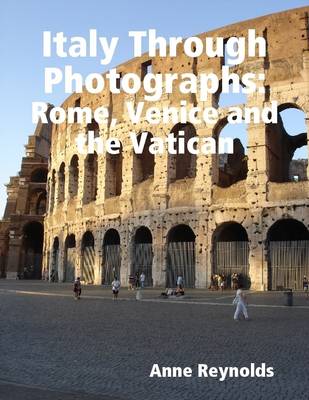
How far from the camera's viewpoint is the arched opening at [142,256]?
22828 mm

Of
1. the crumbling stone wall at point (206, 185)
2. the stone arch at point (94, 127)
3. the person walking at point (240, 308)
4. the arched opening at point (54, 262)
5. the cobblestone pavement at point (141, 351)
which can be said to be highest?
the stone arch at point (94, 127)

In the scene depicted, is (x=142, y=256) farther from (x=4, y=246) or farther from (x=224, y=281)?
(x=4, y=246)

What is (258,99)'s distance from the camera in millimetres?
20453

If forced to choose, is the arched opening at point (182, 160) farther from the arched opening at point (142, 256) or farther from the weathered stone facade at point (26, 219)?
the weathered stone facade at point (26, 219)

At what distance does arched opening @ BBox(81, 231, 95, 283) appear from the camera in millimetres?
26489

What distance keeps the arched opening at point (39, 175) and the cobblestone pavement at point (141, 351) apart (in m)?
31.8

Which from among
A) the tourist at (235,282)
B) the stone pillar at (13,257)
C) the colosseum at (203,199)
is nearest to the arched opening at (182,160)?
the colosseum at (203,199)

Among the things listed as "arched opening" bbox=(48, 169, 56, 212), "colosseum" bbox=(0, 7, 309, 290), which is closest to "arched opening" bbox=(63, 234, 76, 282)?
"colosseum" bbox=(0, 7, 309, 290)

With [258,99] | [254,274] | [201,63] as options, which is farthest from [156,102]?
[254,274]

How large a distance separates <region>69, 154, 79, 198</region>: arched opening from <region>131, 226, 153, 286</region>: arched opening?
7675mm

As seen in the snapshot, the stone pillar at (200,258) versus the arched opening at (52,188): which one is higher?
the arched opening at (52,188)

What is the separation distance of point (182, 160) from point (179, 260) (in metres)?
5.92

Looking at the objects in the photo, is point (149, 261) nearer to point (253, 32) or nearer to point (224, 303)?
point (224, 303)

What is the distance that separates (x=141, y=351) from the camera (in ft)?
21.9
